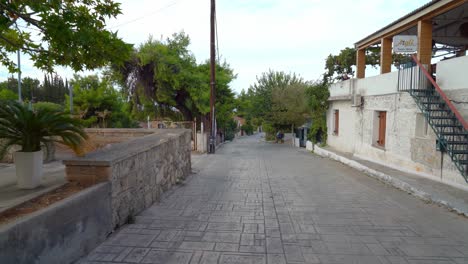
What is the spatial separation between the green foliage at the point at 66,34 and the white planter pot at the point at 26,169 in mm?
1831

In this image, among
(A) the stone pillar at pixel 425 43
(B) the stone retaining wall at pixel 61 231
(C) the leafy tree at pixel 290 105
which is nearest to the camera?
(B) the stone retaining wall at pixel 61 231

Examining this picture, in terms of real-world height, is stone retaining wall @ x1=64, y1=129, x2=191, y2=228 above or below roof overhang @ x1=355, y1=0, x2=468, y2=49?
below

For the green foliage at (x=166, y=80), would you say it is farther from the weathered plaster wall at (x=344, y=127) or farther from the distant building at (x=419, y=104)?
the distant building at (x=419, y=104)

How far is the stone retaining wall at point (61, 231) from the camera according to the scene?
2.39 m

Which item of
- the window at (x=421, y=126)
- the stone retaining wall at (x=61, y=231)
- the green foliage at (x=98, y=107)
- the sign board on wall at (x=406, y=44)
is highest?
the sign board on wall at (x=406, y=44)

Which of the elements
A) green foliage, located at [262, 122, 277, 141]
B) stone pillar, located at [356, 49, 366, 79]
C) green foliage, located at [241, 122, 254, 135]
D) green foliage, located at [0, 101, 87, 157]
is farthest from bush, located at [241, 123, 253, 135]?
green foliage, located at [0, 101, 87, 157]

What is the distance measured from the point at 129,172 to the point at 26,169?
1.24m

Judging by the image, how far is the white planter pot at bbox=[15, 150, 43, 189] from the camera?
3.79 metres

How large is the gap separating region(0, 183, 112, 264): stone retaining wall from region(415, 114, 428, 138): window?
8.21 meters

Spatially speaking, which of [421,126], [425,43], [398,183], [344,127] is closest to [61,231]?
[398,183]

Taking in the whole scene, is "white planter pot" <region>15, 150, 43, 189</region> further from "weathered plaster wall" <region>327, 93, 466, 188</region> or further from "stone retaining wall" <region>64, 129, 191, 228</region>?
"weathered plaster wall" <region>327, 93, 466, 188</region>

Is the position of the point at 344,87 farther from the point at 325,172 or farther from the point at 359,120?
the point at 325,172

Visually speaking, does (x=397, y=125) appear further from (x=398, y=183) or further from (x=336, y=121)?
(x=336, y=121)

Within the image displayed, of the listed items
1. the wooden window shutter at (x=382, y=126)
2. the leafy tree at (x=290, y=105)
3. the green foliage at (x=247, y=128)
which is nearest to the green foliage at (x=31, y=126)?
the wooden window shutter at (x=382, y=126)
